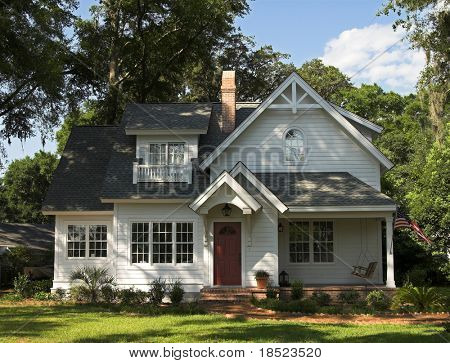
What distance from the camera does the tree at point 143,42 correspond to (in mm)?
35000

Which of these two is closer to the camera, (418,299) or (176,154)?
(418,299)

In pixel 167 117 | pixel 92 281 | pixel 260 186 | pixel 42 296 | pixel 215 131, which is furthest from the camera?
pixel 215 131

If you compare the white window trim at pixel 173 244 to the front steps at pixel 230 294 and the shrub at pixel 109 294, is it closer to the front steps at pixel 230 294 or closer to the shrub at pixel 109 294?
the front steps at pixel 230 294

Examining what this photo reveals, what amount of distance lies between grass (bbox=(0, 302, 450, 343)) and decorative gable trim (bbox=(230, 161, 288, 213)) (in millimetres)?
5227

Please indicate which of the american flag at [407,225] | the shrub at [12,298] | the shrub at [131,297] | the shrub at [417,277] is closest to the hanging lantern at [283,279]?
the american flag at [407,225]

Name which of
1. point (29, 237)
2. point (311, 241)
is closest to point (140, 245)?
point (311, 241)

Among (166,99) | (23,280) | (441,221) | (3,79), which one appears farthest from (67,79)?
(441,221)

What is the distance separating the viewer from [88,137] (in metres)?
25.6

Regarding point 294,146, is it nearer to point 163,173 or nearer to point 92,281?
point 163,173

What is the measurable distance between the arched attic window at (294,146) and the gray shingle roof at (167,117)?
10.7 ft

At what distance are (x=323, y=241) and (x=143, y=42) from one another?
20.5 m

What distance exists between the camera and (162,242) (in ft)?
69.4

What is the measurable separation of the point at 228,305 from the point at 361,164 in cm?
816

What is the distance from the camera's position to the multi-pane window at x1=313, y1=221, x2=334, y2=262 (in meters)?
21.9
